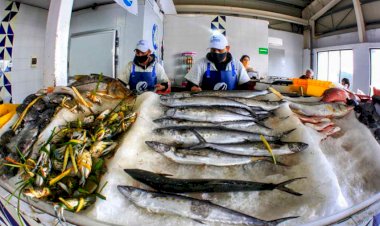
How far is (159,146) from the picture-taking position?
110cm

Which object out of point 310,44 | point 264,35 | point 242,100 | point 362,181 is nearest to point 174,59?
point 264,35

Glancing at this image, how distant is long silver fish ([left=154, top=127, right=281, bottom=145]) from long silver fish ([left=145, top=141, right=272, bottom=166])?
0.31 feet

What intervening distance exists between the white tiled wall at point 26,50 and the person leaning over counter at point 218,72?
4264mm

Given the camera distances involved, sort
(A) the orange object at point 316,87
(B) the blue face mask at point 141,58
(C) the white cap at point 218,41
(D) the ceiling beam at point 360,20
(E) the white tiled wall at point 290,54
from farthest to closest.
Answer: (E) the white tiled wall at point 290,54
(D) the ceiling beam at point 360,20
(B) the blue face mask at point 141,58
(C) the white cap at point 218,41
(A) the orange object at point 316,87

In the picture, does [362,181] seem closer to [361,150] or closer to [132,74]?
[361,150]

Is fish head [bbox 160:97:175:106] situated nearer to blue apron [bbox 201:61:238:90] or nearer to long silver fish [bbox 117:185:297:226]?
long silver fish [bbox 117:185:297:226]

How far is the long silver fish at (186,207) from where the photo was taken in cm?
85

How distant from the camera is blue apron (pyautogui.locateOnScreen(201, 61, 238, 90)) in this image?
9.96 feet

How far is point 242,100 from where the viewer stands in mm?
1468

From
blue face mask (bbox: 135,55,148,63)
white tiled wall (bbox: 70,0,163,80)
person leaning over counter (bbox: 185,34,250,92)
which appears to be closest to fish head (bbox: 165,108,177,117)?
person leaning over counter (bbox: 185,34,250,92)

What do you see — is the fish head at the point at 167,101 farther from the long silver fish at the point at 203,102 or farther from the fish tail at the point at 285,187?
the fish tail at the point at 285,187

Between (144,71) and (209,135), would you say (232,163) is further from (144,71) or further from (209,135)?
(144,71)

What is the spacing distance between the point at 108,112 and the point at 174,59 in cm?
633

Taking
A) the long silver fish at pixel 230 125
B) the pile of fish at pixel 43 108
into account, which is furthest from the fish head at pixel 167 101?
Answer: the pile of fish at pixel 43 108
